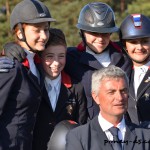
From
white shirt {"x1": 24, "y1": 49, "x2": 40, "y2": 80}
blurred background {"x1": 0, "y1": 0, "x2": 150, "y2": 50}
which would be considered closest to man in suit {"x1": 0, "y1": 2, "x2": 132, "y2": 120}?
white shirt {"x1": 24, "y1": 49, "x2": 40, "y2": 80}

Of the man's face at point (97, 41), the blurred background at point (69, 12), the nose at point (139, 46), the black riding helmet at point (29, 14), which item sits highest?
the black riding helmet at point (29, 14)

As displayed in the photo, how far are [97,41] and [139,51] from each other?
489 millimetres

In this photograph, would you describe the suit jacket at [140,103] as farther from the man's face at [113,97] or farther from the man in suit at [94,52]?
the man's face at [113,97]

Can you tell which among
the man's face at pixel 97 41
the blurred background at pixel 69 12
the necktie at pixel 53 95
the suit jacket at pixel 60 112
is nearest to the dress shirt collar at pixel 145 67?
the man's face at pixel 97 41

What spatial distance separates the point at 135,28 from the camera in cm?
668

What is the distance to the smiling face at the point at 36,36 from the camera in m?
5.79

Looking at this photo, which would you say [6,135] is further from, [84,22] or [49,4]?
[49,4]

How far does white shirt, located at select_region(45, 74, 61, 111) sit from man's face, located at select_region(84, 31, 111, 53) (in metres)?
0.62

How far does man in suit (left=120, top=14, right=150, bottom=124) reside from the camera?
629cm

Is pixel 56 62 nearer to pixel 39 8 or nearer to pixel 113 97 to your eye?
pixel 39 8

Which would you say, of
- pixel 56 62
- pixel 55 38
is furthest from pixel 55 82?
pixel 55 38

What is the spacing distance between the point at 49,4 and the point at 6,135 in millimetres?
26061

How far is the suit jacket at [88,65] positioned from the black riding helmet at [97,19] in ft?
0.80

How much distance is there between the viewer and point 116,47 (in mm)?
6641
